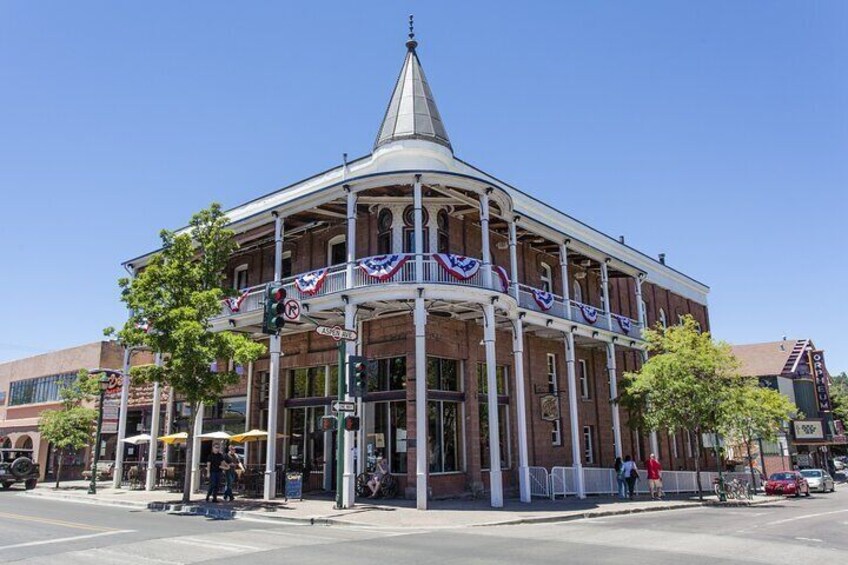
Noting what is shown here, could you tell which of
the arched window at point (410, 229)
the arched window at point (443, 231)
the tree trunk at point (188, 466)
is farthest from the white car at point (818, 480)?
the tree trunk at point (188, 466)

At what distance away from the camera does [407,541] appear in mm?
11859

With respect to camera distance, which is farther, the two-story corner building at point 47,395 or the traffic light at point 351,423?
the two-story corner building at point 47,395

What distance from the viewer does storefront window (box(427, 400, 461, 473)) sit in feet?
69.5

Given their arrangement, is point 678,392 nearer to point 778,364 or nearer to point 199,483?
point 199,483

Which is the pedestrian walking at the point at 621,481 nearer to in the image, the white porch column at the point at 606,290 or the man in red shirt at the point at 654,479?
the man in red shirt at the point at 654,479

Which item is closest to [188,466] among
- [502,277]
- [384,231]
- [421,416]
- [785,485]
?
[421,416]

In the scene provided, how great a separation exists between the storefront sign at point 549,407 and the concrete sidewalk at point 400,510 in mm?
3957

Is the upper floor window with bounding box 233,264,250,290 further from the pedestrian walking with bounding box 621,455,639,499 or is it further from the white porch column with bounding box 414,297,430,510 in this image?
the pedestrian walking with bounding box 621,455,639,499

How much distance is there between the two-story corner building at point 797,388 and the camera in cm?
5175

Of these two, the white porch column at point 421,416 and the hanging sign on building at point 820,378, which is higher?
the hanging sign on building at point 820,378

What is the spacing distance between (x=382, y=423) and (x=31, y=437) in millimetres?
28631

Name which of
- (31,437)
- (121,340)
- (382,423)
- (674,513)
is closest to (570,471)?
(674,513)

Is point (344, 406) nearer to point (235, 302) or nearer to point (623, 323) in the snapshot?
point (235, 302)

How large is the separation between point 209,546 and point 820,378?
196ft
